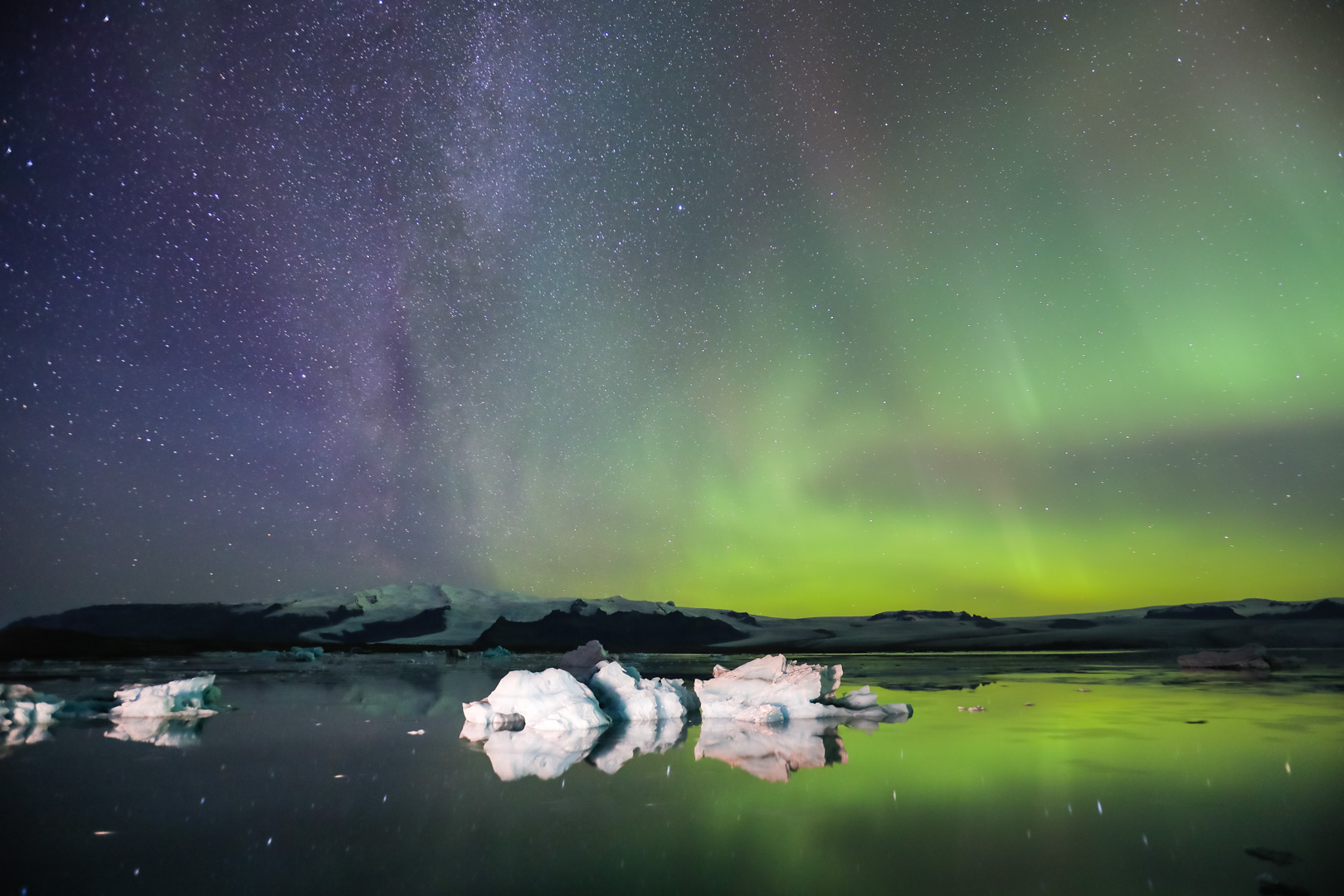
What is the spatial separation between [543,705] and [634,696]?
1723 millimetres

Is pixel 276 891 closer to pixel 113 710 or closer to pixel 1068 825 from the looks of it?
pixel 1068 825

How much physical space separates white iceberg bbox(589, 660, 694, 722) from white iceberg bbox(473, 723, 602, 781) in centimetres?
105

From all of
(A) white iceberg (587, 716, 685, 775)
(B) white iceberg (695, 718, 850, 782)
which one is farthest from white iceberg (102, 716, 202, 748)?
(B) white iceberg (695, 718, 850, 782)

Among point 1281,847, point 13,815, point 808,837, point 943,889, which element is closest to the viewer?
point 943,889

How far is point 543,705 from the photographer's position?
37.4 ft

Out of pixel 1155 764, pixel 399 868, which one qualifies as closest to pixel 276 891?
pixel 399 868

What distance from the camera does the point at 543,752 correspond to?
29.9ft

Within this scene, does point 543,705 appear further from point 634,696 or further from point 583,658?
point 583,658

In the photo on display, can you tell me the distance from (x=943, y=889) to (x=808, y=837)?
121cm

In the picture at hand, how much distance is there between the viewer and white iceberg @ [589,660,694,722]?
40.8 ft

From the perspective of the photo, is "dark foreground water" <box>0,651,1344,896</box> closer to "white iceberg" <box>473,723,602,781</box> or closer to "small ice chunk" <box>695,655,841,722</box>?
"white iceberg" <box>473,723,602,781</box>

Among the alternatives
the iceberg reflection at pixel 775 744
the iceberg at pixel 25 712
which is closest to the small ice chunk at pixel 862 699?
the iceberg reflection at pixel 775 744

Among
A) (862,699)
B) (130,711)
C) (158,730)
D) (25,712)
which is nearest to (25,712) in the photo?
(25,712)

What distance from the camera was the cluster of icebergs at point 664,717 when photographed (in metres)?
8.71
